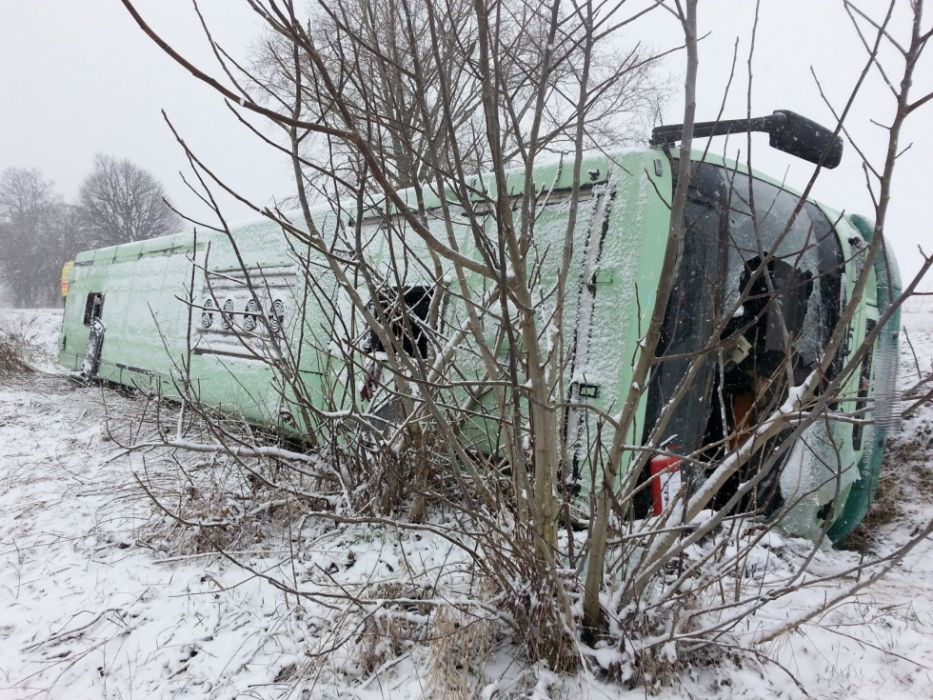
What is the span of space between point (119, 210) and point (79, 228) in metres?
4.15

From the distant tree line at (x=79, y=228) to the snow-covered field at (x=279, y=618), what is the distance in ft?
144

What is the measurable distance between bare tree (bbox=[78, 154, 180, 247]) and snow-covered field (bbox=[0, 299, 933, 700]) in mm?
44504

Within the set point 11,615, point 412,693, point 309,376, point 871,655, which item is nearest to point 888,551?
point 871,655

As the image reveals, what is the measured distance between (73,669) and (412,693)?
4.48ft

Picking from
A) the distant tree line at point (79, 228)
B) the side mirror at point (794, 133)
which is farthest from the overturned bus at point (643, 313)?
the distant tree line at point (79, 228)

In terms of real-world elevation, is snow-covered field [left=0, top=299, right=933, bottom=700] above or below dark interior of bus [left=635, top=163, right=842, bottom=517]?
below

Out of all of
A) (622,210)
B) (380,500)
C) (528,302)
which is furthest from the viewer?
(380,500)

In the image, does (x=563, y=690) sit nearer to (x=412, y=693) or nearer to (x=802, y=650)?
(x=412, y=693)

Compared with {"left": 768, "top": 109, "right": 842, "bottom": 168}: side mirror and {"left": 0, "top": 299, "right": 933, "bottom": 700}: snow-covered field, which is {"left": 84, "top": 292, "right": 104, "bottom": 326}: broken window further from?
{"left": 768, "top": 109, "right": 842, "bottom": 168}: side mirror

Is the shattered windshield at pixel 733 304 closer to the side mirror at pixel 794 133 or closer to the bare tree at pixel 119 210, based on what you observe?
the side mirror at pixel 794 133

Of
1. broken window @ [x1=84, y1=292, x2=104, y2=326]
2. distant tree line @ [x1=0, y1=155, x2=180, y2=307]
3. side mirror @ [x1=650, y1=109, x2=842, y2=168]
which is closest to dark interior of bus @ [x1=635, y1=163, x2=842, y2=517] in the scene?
side mirror @ [x1=650, y1=109, x2=842, y2=168]

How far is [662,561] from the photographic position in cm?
191

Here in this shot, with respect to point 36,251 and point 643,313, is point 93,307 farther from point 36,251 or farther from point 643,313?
point 36,251

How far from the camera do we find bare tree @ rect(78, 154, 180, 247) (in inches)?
1690
